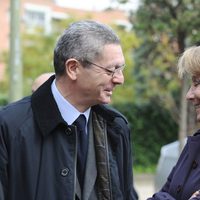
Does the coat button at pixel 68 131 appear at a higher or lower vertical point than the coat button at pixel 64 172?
higher

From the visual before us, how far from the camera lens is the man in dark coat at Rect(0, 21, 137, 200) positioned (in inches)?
117

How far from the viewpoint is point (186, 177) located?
318 cm

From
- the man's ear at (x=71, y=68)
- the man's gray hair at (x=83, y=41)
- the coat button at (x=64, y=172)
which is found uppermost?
the man's gray hair at (x=83, y=41)

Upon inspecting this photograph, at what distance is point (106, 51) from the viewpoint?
3109 mm

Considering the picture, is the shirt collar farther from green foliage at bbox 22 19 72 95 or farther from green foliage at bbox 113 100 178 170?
green foliage at bbox 22 19 72 95

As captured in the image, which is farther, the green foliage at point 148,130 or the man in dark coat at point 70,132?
the green foliage at point 148,130

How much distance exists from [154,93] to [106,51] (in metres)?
13.0

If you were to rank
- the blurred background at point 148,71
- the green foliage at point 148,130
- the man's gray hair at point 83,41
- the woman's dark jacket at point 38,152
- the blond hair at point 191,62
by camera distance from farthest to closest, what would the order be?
the green foliage at point 148,130
the blurred background at point 148,71
the blond hair at point 191,62
the man's gray hair at point 83,41
the woman's dark jacket at point 38,152

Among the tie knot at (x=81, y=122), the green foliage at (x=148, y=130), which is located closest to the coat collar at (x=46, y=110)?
the tie knot at (x=81, y=122)

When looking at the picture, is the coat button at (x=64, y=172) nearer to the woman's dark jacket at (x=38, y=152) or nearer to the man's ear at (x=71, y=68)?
the woman's dark jacket at (x=38, y=152)

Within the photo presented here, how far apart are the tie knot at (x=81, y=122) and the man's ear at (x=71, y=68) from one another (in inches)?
9.0

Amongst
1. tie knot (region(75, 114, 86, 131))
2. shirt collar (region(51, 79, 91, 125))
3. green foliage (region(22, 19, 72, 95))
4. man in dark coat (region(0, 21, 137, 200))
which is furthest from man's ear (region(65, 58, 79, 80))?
green foliage (region(22, 19, 72, 95))

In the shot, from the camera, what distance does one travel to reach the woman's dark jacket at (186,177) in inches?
122

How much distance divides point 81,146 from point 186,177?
581mm
